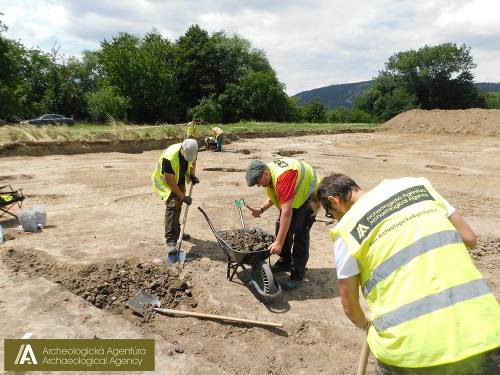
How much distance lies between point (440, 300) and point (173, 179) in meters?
3.84

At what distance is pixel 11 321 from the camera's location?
324cm

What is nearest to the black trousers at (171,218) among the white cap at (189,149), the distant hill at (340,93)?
the white cap at (189,149)

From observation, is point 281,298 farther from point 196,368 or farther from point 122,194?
point 122,194

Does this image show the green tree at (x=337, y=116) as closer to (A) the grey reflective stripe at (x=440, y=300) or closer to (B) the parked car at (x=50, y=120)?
(B) the parked car at (x=50, y=120)

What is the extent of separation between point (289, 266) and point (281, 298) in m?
0.70

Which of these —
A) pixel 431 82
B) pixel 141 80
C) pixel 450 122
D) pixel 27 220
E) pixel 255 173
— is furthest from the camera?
pixel 431 82

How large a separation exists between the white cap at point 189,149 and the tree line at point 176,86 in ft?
85.0

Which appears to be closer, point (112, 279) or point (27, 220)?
point (112, 279)

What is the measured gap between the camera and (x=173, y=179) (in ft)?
15.7

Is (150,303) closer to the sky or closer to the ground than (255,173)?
closer to the ground

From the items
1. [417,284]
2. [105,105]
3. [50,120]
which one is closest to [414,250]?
[417,284]

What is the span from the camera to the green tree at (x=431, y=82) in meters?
49.8

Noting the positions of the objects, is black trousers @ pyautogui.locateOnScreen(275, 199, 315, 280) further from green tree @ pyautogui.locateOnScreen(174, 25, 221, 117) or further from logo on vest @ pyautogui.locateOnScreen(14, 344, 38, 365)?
green tree @ pyautogui.locateOnScreen(174, 25, 221, 117)

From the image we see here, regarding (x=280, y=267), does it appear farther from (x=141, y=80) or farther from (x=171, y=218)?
(x=141, y=80)
